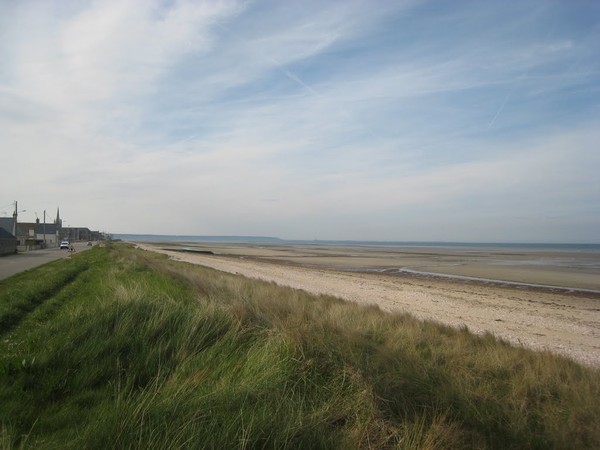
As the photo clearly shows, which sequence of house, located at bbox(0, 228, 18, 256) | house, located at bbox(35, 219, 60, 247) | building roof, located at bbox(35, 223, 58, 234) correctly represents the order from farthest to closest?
building roof, located at bbox(35, 223, 58, 234) → house, located at bbox(35, 219, 60, 247) → house, located at bbox(0, 228, 18, 256)

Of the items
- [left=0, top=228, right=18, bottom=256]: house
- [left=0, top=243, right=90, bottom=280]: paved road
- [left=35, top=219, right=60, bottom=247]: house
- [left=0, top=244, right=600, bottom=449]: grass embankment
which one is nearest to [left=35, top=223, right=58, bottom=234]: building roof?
[left=35, top=219, right=60, bottom=247]: house

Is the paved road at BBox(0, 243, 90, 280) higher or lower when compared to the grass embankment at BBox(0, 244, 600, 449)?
lower

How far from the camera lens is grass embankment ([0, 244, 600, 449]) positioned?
3.22m

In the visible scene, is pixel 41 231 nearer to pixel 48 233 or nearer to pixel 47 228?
pixel 48 233

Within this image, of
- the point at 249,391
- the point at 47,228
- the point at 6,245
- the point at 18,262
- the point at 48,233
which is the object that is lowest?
the point at 18,262

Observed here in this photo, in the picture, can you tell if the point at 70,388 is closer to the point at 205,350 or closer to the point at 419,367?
the point at 205,350

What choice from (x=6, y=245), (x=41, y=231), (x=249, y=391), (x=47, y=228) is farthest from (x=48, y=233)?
(x=249, y=391)

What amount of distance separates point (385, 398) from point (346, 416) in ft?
2.06

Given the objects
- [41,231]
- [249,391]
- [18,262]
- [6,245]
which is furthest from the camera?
[41,231]

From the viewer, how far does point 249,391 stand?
12.4ft

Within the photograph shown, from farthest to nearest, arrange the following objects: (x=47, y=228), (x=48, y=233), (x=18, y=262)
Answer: (x=47, y=228)
(x=48, y=233)
(x=18, y=262)

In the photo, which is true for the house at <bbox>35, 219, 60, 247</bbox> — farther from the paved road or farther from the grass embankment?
the grass embankment

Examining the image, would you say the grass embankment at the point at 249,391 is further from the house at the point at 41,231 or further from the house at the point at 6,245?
the house at the point at 41,231

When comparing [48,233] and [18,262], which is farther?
[48,233]
